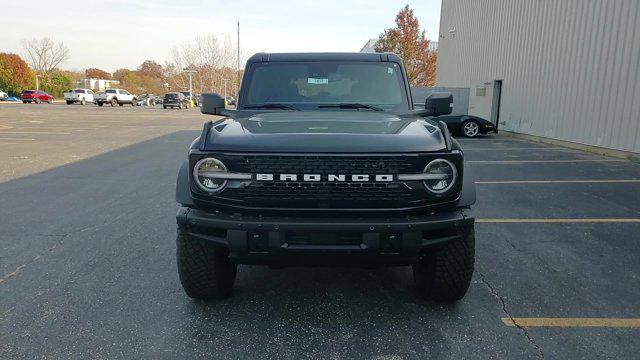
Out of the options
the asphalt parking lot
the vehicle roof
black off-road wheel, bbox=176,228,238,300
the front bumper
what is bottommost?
the asphalt parking lot

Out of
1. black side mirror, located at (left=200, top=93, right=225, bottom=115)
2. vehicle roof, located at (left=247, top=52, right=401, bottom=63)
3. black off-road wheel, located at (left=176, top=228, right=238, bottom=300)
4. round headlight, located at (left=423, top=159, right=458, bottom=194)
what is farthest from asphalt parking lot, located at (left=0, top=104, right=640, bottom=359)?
vehicle roof, located at (left=247, top=52, right=401, bottom=63)

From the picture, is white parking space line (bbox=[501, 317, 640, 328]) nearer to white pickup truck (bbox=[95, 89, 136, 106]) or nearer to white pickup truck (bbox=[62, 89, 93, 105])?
white pickup truck (bbox=[95, 89, 136, 106])

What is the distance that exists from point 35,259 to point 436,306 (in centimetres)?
356

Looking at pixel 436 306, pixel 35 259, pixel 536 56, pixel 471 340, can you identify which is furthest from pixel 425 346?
pixel 536 56

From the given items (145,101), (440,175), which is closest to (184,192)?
(440,175)

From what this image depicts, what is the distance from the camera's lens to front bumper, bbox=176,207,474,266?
2.78 meters

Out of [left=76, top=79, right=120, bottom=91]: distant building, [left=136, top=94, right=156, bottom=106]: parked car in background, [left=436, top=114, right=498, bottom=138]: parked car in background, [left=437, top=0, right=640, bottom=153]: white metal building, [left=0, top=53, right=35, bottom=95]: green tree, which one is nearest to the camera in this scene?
[left=437, top=0, right=640, bottom=153]: white metal building

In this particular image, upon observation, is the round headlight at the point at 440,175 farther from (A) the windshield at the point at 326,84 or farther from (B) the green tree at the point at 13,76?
(B) the green tree at the point at 13,76

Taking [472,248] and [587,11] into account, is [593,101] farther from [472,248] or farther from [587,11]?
[472,248]

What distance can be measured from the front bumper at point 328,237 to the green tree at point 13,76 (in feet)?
286

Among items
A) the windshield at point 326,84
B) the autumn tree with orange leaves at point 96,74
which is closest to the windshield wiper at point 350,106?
the windshield at point 326,84

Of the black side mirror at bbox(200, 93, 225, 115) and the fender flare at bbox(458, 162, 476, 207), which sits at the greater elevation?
the black side mirror at bbox(200, 93, 225, 115)

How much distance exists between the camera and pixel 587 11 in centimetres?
Result: 1347

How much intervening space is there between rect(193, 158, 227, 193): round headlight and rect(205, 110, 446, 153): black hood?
9 centimetres
